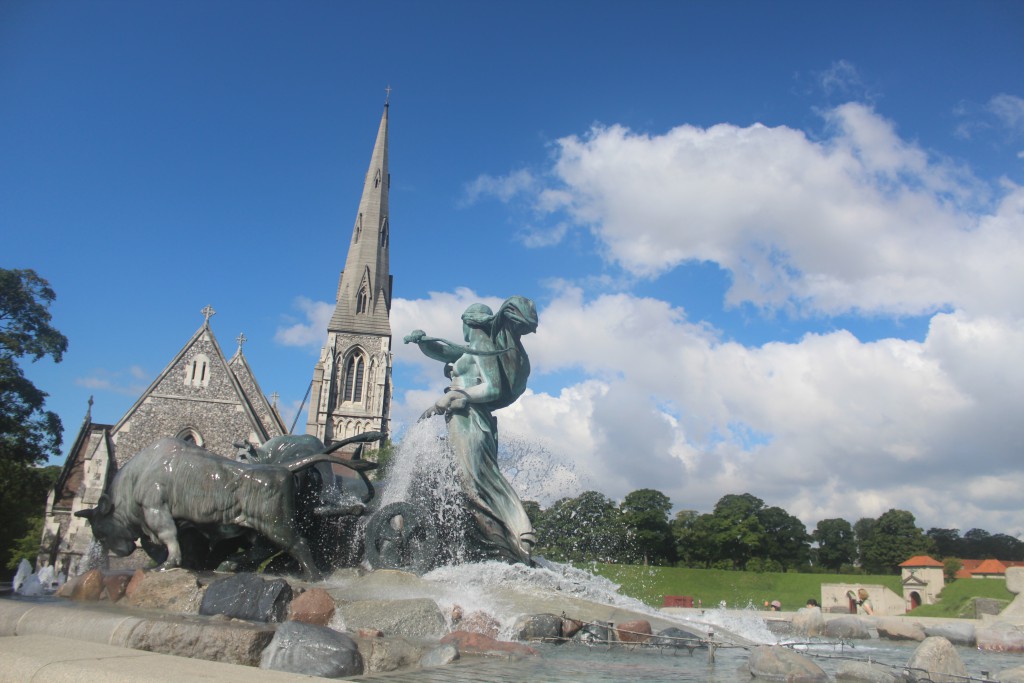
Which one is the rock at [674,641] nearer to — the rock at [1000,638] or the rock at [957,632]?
the rock at [957,632]

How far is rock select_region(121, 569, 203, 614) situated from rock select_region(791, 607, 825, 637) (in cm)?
1155

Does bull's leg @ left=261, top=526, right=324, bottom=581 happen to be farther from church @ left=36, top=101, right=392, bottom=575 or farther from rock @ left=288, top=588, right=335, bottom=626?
church @ left=36, top=101, right=392, bottom=575

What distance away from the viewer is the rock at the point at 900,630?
1352 cm

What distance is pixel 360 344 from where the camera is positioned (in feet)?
229

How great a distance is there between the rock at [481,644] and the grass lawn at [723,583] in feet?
97.0

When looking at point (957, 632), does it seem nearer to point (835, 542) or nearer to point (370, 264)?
point (370, 264)

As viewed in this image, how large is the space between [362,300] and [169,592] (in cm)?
6594

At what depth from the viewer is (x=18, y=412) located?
96.3 feet

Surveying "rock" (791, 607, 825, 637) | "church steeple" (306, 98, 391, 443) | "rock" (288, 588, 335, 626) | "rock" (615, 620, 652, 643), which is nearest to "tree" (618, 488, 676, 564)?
"church steeple" (306, 98, 391, 443)

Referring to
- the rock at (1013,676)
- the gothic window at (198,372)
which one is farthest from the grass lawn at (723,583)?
the rock at (1013,676)

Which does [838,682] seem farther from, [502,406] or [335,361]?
[335,361]

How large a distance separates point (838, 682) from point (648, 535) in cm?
5165

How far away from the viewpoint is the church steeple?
65500 millimetres

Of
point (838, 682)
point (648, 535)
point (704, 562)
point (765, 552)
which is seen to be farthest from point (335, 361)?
point (838, 682)
